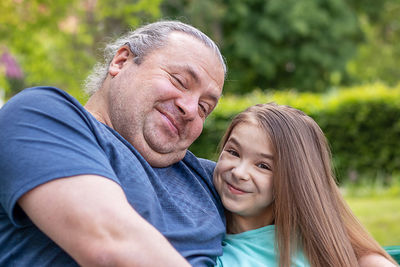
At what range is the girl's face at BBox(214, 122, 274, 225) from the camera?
7.27ft

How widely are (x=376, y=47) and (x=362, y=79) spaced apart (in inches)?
67.8

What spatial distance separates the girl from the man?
0.15 meters

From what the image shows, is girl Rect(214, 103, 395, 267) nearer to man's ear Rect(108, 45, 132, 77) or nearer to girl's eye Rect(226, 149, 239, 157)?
girl's eye Rect(226, 149, 239, 157)

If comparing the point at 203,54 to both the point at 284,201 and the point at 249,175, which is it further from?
the point at 284,201

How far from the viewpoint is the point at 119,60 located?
7.60 ft

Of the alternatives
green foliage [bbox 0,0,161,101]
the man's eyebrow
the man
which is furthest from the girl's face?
green foliage [bbox 0,0,161,101]

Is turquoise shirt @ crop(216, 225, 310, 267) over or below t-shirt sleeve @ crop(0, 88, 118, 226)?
below

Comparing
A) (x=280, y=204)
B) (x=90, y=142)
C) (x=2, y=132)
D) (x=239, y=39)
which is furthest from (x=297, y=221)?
(x=239, y=39)

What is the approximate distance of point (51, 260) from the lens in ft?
5.32

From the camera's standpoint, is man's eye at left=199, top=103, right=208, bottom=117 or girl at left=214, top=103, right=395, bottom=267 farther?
man's eye at left=199, top=103, right=208, bottom=117

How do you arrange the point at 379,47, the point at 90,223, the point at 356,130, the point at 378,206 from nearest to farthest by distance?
the point at 90,223 → the point at 378,206 → the point at 356,130 → the point at 379,47

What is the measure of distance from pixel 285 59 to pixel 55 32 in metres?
14.6

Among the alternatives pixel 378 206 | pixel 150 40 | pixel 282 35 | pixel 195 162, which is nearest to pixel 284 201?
pixel 195 162

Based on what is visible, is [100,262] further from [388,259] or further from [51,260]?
[388,259]
